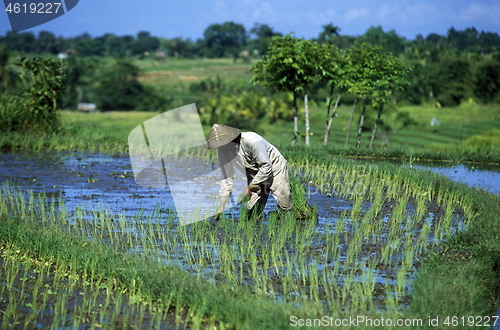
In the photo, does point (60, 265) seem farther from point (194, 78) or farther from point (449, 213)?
point (194, 78)

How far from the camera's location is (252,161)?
6.66 m

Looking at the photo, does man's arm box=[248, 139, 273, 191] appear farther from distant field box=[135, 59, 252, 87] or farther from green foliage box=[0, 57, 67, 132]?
distant field box=[135, 59, 252, 87]

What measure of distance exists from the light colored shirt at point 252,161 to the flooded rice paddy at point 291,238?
431 mm

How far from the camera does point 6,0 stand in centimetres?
943

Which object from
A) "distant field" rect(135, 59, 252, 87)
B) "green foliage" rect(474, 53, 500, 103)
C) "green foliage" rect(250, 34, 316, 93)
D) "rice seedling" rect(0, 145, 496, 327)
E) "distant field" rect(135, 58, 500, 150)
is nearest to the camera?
"rice seedling" rect(0, 145, 496, 327)

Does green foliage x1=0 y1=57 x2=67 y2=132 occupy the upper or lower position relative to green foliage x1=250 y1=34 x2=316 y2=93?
lower

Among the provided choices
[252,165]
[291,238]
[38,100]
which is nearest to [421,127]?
[38,100]

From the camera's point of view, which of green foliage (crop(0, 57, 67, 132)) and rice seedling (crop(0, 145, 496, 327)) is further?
green foliage (crop(0, 57, 67, 132))

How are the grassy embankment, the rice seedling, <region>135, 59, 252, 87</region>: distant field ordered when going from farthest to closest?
<region>135, 59, 252, 87</region>: distant field, the grassy embankment, the rice seedling

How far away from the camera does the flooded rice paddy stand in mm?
4750

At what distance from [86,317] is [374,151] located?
10.4 meters

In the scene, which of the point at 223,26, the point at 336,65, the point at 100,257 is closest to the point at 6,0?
the point at 100,257

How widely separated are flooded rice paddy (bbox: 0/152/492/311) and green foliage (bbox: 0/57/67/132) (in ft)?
21.3

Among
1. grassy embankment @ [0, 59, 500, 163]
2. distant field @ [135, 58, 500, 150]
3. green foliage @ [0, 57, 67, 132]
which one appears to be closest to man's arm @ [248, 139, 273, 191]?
grassy embankment @ [0, 59, 500, 163]
